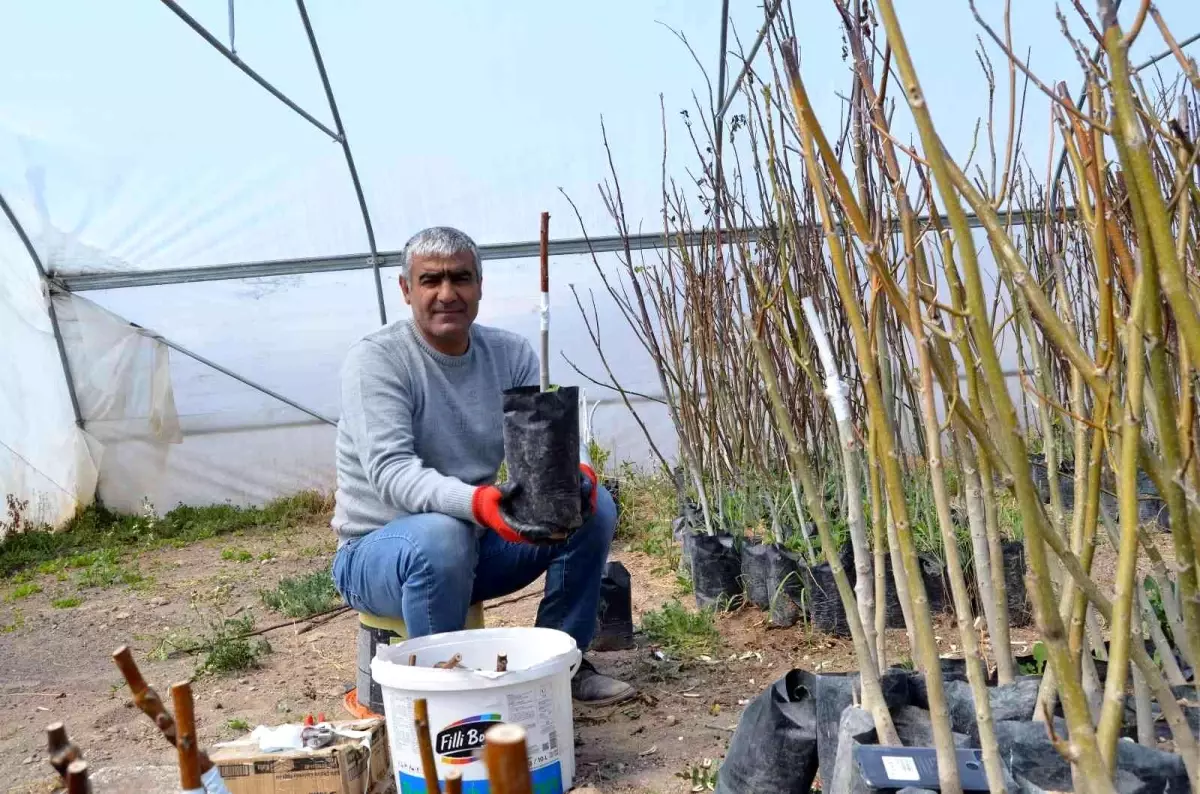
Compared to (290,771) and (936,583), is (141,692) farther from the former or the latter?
(936,583)

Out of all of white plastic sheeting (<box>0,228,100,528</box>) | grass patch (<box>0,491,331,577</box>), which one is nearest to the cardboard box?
grass patch (<box>0,491,331,577</box>)

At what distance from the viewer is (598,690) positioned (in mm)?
2455

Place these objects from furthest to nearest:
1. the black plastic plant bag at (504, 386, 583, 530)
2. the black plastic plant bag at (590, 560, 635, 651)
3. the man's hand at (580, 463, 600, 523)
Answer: the black plastic plant bag at (590, 560, 635, 651) < the man's hand at (580, 463, 600, 523) < the black plastic plant bag at (504, 386, 583, 530)

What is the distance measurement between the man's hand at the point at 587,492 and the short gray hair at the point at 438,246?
53 cm

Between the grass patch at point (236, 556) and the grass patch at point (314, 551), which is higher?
the grass patch at point (236, 556)

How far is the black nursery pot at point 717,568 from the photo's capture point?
3.25m

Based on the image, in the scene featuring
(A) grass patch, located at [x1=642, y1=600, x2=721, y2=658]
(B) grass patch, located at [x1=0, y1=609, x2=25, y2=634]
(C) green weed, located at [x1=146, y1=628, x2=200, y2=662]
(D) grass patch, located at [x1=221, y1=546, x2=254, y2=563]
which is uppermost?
(A) grass patch, located at [x1=642, y1=600, x2=721, y2=658]

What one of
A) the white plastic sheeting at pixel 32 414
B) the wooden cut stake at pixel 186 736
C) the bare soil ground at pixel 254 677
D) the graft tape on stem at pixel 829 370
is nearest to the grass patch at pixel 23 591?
the bare soil ground at pixel 254 677

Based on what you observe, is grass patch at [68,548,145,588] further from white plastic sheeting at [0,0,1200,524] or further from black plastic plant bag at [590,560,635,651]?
black plastic plant bag at [590,560,635,651]

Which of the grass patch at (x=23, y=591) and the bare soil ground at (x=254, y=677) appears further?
the grass patch at (x=23, y=591)

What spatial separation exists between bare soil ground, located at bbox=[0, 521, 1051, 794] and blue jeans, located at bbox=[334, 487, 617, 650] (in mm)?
277

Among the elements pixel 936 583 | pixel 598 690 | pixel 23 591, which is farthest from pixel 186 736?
pixel 23 591

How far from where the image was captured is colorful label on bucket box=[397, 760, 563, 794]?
5.61ft

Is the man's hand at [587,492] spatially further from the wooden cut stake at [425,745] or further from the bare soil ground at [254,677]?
the wooden cut stake at [425,745]
